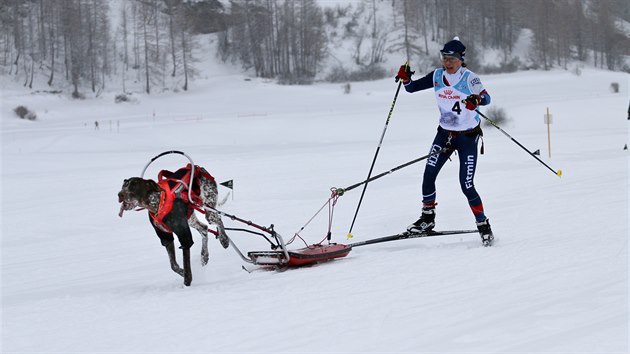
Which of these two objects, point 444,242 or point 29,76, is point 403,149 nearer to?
point 444,242

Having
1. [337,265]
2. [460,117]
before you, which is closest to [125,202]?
[337,265]

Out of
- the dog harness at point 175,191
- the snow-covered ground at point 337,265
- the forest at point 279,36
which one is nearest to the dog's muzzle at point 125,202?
the dog harness at point 175,191

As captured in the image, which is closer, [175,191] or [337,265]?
[175,191]

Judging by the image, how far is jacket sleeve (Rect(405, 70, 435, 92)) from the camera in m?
7.44

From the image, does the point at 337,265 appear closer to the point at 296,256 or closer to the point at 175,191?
the point at 296,256

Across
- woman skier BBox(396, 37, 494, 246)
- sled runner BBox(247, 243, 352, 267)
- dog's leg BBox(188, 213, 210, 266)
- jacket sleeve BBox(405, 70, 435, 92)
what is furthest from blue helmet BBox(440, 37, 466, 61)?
dog's leg BBox(188, 213, 210, 266)

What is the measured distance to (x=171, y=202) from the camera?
5988 mm

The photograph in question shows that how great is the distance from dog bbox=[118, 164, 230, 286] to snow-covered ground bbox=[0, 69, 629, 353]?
468mm

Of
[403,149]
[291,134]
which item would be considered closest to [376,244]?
[403,149]

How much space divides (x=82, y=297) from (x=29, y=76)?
48.6 m

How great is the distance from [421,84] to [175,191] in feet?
10.4

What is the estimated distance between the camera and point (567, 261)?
18.7ft

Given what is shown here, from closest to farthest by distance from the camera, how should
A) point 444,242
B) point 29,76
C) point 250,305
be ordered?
point 250,305 < point 444,242 < point 29,76

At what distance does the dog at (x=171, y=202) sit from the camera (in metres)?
5.79
